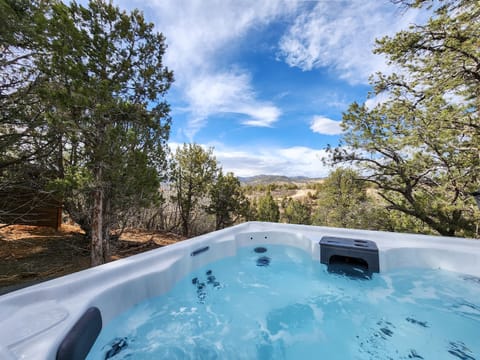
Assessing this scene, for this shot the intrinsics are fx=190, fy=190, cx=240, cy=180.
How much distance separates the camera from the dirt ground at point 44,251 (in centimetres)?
252

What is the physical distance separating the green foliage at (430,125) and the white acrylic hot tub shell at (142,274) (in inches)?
102

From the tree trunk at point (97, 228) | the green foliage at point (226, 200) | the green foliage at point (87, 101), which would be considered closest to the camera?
the green foliage at point (87, 101)

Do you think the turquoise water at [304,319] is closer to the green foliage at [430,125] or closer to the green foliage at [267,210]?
the green foliage at [430,125]

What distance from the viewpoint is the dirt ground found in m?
2.52

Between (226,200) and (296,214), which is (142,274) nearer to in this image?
(226,200)

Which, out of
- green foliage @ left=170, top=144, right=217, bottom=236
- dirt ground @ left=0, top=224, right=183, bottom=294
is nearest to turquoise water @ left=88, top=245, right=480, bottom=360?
dirt ground @ left=0, top=224, right=183, bottom=294

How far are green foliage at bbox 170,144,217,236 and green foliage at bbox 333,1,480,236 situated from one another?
3.77m

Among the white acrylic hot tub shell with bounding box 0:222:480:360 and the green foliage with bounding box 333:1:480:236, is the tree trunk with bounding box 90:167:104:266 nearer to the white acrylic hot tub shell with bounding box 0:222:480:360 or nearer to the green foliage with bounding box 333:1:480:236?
the white acrylic hot tub shell with bounding box 0:222:480:360

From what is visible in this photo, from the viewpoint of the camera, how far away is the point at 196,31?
3.39 metres

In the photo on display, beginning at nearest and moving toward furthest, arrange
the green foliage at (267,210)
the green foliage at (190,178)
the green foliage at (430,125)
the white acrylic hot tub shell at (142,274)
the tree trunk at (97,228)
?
the white acrylic hot tub shell at (142,274) < the tree trunk at (97,228) < the green foliage at (430,125) < the green foliage at (190,178) < the green foliage at (267,210)

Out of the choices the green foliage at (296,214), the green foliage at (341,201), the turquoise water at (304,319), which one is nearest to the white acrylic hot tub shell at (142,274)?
the turquoise water at (304,319)

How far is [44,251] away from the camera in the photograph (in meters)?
3.25

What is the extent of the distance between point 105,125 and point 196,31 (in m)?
2.35

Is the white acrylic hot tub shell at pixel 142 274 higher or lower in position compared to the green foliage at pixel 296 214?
higher
